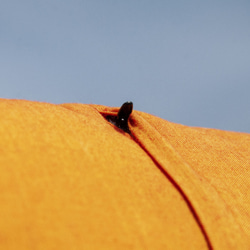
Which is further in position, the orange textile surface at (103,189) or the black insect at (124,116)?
the black insect at (124,116)

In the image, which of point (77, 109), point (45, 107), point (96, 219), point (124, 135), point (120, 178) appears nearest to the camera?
point (96, 219)

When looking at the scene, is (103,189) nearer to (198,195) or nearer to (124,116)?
(198,195)

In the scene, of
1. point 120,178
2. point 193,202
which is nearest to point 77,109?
point 120,178

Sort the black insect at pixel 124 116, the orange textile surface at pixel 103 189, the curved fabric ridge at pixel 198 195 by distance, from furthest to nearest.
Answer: the black insect at pixel 124 116 < the curved fabric ridge at pixel 198 195 < the orange textile surface at pixel 103 189

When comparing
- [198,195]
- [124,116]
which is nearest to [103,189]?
[198,195]

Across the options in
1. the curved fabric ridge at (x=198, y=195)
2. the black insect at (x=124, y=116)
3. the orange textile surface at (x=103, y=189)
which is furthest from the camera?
the black insect at (x=124, y=116)

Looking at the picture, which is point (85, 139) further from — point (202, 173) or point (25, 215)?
point (202, 173)

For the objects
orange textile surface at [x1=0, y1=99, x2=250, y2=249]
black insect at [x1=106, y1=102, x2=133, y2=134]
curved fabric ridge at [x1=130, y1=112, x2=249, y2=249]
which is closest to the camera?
orange textile surface at [x1=0, y1=99, x2=250, y2=249]

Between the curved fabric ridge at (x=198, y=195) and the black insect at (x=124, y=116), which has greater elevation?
the black insect at (x=124, y=116)
